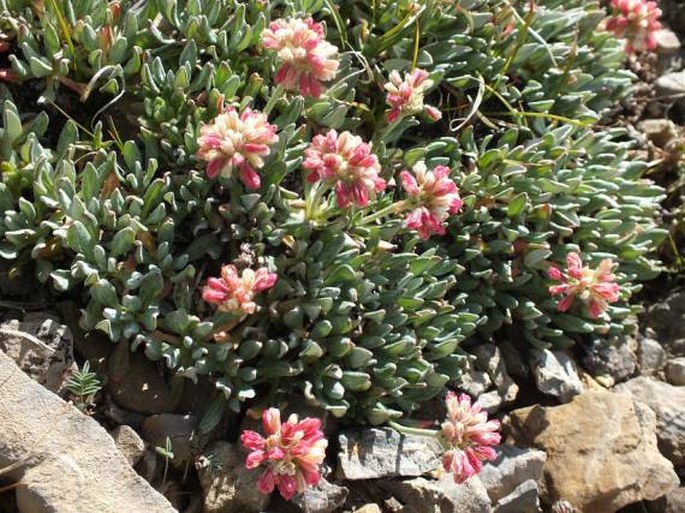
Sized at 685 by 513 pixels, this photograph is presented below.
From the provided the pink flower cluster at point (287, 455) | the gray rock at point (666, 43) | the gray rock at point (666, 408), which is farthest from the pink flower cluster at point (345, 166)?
the gray rock at point (666, 43)

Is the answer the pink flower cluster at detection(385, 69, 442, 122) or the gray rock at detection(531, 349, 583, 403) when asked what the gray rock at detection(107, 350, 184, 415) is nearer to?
the pink flower cluster at detection(385, 69, 442, 122)

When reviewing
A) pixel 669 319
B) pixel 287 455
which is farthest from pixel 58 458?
pixel 669 319

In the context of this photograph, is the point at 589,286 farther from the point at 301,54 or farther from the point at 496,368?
the point at 301,54

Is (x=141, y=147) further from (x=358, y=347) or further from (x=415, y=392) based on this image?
(x=415, y=392)

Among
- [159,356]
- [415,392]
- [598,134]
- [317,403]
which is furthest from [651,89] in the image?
[159,356]

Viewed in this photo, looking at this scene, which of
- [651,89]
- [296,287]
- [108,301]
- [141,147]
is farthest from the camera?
[651,89]

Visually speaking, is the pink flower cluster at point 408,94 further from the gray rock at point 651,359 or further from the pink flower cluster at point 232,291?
the gray rock at point 651,359
